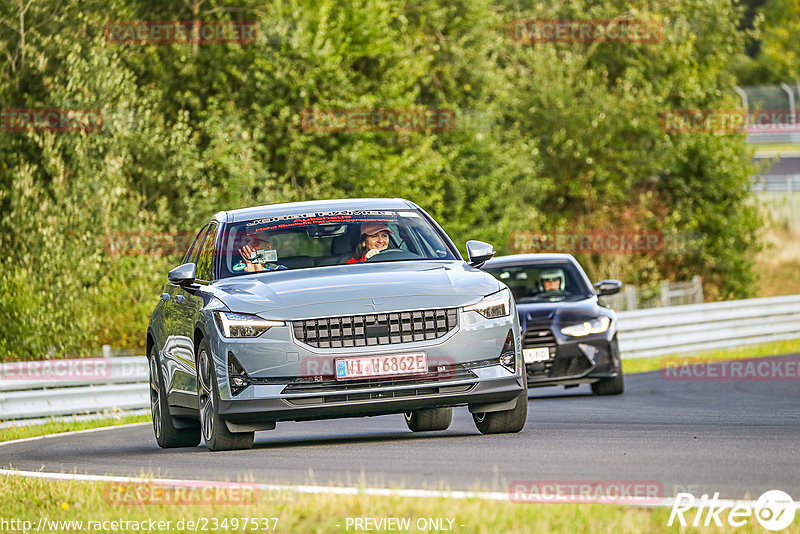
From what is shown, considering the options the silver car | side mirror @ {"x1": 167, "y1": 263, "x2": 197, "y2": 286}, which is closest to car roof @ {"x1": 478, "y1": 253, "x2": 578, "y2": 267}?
the silver car

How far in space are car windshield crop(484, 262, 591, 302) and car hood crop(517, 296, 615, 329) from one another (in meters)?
0.43

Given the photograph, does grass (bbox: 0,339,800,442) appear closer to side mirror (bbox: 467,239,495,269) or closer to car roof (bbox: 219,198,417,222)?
car roof (bbox: 219,198,417,222)

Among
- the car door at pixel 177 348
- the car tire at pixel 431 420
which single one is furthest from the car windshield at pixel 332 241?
the car tire at pixel 431 420

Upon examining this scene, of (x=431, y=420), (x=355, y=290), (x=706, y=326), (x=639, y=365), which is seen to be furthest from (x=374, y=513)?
(x=706, y=326)

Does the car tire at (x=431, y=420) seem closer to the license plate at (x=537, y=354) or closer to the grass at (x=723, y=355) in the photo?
the license plate at (x=537, y=354)

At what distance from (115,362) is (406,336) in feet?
36.5

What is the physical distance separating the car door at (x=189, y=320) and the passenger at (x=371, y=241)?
3.51 ft

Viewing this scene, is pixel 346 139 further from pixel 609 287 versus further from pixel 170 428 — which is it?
pixel 170 428

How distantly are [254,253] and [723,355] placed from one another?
18.2 metres

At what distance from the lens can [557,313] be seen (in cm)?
1677

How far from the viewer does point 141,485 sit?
7.92m

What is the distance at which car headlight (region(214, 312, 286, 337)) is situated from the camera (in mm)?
9484

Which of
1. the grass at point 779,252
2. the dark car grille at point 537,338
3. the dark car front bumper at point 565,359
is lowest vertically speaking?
the grass at point 779,252

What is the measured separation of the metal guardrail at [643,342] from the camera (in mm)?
18453
